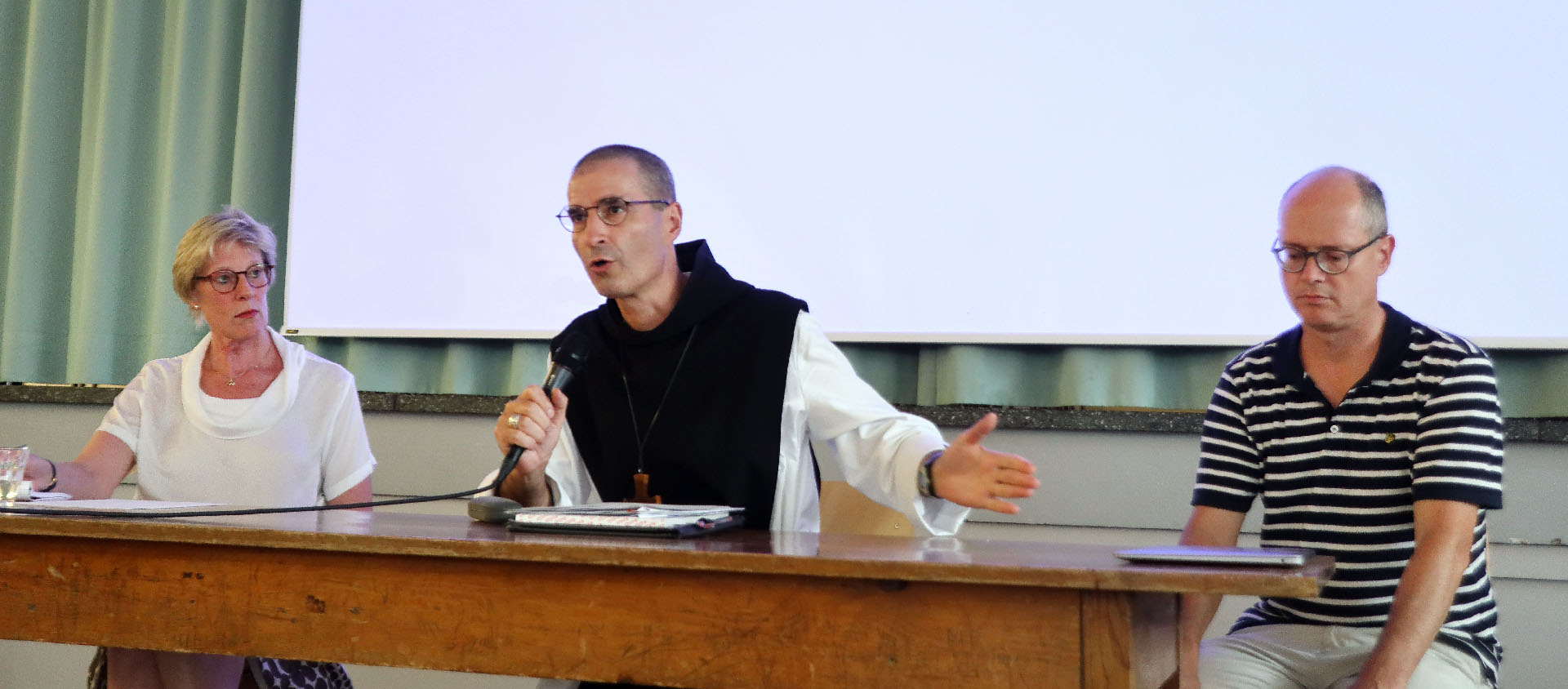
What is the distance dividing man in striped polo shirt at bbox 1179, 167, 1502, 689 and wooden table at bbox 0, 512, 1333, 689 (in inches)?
23.8

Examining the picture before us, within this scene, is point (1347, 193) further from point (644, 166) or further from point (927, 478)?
point (644, 166)

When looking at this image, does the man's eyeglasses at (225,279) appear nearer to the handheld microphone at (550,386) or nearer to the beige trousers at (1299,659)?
the handheld microphone at (550,386)

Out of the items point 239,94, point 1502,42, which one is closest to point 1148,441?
point 1502,42

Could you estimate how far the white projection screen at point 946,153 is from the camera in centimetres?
255

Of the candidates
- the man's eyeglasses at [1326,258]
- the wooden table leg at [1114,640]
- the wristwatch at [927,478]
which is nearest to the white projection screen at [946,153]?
the man's eyeglasses at [1326,258]

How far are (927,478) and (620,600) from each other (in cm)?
61

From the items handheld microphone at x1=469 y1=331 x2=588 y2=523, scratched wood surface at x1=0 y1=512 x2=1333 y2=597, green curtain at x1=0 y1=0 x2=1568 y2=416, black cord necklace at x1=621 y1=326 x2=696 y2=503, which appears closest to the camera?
scratched wood surface at x1=0 y1=512 x2=1333 y2=597

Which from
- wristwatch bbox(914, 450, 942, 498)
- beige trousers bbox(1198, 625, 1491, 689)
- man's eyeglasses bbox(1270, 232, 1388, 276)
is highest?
man's eyeglasses bbox(1270, 232, 1388, 276)

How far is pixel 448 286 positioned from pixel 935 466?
1.84 metres

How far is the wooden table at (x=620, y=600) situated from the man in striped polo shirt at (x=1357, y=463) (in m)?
0.61

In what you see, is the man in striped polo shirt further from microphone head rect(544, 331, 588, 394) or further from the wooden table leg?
microphone head rect(544, 331, 588, 394)

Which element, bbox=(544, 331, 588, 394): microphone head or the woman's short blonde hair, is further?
the woman's short blonde hair

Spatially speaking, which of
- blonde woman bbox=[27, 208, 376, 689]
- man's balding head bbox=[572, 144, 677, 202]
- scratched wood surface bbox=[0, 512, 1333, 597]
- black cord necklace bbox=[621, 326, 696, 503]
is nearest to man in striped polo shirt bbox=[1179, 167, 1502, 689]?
scratched wood surface bbox=[0, 512, 1333, 597]

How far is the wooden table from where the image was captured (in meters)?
1.28
